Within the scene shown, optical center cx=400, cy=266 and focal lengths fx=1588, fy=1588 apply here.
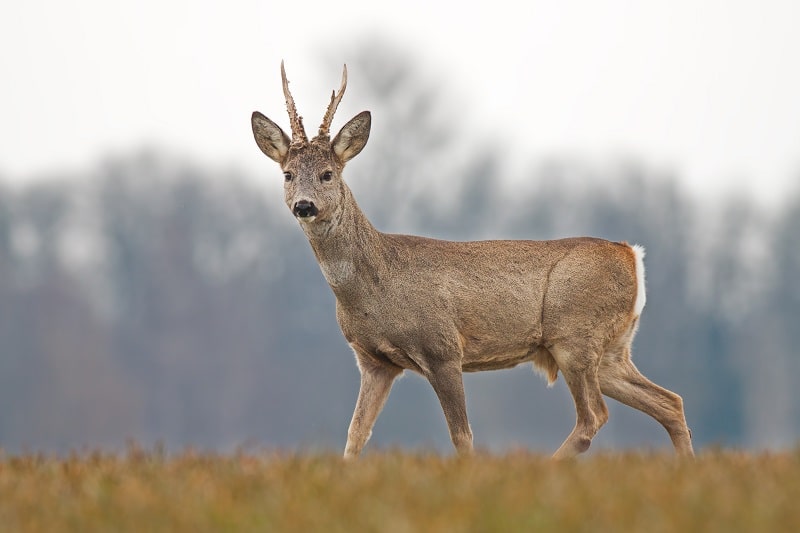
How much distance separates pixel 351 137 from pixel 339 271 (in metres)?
1.00

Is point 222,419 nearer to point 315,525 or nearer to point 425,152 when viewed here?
point 425,152

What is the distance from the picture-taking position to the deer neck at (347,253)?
9523 mm

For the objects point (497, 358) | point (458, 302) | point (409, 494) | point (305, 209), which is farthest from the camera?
point (497, 358)

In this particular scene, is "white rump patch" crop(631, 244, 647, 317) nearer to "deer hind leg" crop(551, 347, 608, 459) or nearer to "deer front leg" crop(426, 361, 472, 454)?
"deer hind leg" crop(551, 347, 608, 459)

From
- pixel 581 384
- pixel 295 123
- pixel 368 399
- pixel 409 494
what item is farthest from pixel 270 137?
pixel 409 494

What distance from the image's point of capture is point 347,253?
961 cm

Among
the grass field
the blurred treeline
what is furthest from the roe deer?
the blurred treeline

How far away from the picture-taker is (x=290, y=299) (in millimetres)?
59844

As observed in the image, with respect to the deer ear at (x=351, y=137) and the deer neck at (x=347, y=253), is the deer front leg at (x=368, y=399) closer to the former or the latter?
the deer neck at (x=347, y=253)

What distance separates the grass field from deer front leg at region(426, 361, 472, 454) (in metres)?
2.27

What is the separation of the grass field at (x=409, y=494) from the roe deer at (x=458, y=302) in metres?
2.37

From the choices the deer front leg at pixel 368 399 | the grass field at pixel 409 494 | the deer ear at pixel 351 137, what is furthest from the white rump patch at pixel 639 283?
the grass field at pixel 409 494

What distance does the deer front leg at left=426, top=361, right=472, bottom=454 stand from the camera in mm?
9398

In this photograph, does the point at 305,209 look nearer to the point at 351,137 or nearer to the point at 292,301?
the point at 351,137
